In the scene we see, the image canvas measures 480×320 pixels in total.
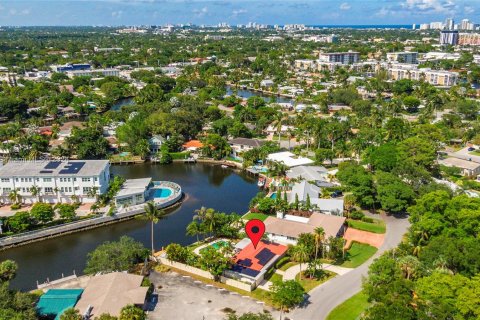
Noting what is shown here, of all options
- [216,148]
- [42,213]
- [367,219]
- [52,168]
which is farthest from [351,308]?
[216,148]

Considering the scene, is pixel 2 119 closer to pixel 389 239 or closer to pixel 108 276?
pixel 108 276

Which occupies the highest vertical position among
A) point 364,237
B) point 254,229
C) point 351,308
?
point 254,229

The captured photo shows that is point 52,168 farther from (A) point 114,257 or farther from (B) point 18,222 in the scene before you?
(A) point 114,257

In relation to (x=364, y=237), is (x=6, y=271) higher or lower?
higher

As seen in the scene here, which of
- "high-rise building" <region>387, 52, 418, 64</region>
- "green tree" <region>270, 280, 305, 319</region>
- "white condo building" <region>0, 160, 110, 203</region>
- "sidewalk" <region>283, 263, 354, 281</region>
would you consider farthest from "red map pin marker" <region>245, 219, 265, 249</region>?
"high-rise building" <region>387, 52, 418, 64</region>

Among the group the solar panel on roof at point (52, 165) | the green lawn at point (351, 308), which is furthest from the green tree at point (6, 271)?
the green lawn at point (351, 308)

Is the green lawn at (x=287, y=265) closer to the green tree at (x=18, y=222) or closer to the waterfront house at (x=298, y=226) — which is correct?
the waterfront house at (x=298, y=226)
